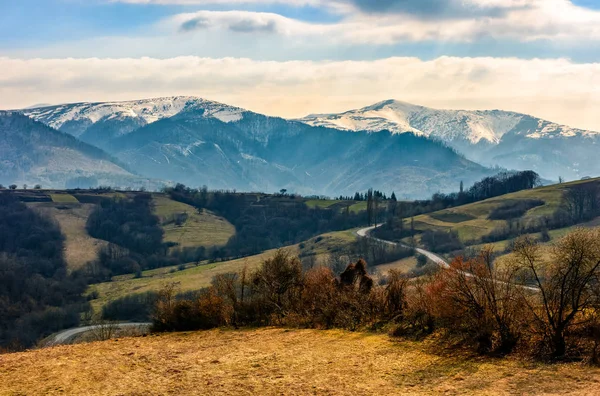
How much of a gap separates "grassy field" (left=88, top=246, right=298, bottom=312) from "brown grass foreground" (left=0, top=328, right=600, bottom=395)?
114m

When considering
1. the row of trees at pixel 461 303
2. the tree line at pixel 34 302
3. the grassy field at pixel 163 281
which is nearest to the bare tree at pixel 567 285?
the row of trees at pixel 461 303

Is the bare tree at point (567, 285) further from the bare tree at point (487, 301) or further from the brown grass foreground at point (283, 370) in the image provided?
the brown grass foreground at point (283, 370)

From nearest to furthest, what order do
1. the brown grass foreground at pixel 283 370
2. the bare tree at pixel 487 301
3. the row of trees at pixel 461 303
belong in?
the brown grass foreground at pixel 283 370
the row of trees at pixel 461 303
the bare tree at pixel 487 301

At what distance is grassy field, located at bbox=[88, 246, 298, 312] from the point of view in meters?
161

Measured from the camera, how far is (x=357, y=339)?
1614 inches

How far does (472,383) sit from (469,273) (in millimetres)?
11020

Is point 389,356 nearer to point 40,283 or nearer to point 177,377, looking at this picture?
point 177,377

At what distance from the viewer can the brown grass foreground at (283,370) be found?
94.8ft

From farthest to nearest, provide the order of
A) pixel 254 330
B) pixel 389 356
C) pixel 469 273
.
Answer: pixel 254 330
pixel 469 273
pixel 389 356

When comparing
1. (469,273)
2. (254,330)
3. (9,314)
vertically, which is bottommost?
(9,314)

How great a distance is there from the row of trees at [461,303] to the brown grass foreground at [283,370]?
2324 mm

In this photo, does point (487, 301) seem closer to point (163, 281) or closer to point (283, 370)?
point (283, 370)

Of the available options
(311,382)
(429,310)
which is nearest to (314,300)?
(429,310)

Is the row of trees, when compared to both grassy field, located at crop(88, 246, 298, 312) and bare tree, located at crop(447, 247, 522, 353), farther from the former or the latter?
grassy field, located at crop(88, 246, 298, 312)
